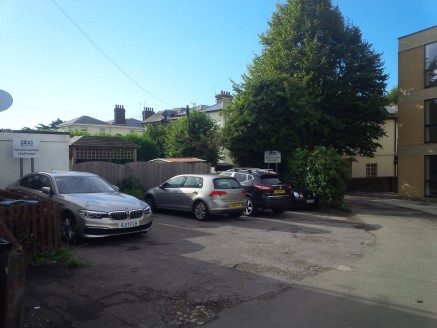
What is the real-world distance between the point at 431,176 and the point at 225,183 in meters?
16.2

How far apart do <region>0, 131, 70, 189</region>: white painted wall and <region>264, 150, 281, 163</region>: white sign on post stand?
893cm

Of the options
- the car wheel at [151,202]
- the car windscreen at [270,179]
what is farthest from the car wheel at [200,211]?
the car windscreen at [270,179]

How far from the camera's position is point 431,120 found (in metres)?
23.1

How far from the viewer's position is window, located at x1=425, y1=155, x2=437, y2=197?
75.7 feet

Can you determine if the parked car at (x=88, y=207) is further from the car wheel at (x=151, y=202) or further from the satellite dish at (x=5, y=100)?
the car wheel at (x=151, y=202)

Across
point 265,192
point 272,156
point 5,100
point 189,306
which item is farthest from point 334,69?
point 189,306

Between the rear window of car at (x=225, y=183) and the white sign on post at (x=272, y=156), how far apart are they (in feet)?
18.9

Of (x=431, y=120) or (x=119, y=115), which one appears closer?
(x=431, y=120)

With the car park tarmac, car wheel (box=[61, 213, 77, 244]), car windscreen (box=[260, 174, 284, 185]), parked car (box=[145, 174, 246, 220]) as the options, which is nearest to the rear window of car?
parked car (box=[145, 174, 246, 220])

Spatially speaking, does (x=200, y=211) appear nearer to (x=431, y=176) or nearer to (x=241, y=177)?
(x=241, y=177)

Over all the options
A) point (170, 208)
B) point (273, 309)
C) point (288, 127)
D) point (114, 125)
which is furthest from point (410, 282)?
point (114, 125)

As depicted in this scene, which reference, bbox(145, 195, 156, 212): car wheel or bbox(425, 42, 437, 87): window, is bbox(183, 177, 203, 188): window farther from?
bbox(425, 42, 437, 87): window

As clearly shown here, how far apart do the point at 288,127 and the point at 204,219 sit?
29.1 ft

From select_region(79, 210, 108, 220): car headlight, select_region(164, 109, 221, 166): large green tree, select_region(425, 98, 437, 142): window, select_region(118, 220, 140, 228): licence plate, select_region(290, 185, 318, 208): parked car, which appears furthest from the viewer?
select_region(164, 109, 221, 166): large green tree
